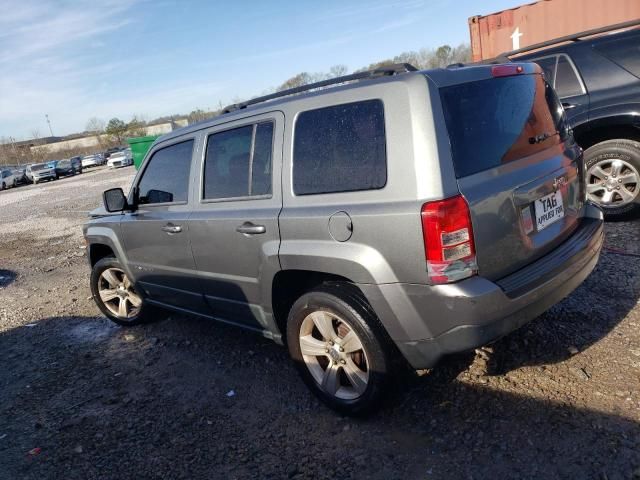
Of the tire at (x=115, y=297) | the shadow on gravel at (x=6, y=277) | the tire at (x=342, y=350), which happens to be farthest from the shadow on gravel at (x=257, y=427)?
the shadow on gravel at (x=6, y=277)

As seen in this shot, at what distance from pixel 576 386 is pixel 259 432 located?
1.95 meters

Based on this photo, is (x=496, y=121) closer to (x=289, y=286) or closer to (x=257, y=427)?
(x=289, y=286)

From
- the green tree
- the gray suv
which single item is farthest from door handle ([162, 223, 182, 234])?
the green tree

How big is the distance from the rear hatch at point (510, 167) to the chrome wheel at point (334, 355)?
923 mm

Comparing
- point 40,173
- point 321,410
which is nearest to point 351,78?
point 321,410

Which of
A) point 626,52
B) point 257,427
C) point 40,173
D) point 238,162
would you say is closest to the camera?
point 257,427

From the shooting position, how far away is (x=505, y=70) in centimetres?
283

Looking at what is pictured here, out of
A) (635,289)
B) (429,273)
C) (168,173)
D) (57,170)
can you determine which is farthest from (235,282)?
(57,170)

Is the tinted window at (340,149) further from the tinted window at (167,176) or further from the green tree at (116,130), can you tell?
the green tree at (116,130)

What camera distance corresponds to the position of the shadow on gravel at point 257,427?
8.09 ft

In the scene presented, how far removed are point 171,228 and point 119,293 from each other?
1.68 m

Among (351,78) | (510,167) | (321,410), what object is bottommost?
(321,410)

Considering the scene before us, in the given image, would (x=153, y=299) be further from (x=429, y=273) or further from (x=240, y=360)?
(x=429, y=273)

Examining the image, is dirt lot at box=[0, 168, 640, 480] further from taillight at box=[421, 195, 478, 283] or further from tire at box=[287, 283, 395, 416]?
taillight at box=[421, 195, 478, 283]
